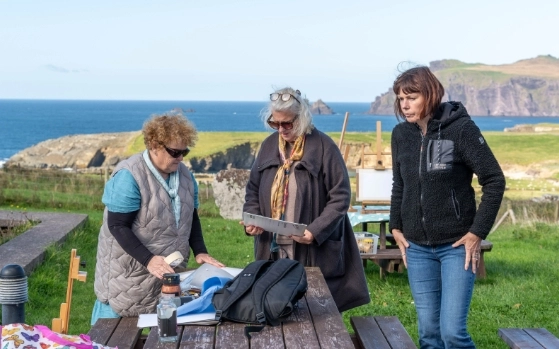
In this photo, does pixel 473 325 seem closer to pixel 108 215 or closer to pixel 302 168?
pixel 302 168

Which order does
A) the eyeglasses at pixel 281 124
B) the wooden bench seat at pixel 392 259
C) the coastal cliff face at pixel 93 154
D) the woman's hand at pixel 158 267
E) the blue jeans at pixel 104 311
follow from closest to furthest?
the woman's hand at pixel 158 267 → the blue jeans at pixel 104 311 → the eyeglasses at pixel 281 124 → the wooden bench seat at pixel 392 259 → the coastal cliff face at pixel 93 154

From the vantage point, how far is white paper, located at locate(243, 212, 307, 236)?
4426 mm

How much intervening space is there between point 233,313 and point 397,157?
1298 millimetres

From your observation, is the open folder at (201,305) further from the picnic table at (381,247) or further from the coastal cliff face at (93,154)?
the coastal cliff face at (93,154)

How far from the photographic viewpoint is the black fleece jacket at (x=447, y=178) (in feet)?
13.2

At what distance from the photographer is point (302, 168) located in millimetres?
4766

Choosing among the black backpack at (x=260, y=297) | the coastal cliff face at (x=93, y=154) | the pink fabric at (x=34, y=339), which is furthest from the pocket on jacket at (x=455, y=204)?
the coastal cliff face at (x=93, y=154)

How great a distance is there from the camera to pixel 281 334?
352 cm

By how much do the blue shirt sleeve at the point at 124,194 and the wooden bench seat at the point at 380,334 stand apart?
5.23 ft

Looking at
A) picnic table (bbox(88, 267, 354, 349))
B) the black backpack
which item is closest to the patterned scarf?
picnic table (bbox(88, 267, 354, 349))

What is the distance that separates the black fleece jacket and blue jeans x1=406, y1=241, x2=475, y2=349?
82 mm

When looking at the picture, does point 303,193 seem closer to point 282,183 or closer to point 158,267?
point 282,183

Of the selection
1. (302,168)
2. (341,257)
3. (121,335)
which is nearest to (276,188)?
(302,168)

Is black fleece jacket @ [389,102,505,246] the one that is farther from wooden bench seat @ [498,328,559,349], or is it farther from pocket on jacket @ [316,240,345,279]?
wooden bench seat @ [498,328,559,349]
